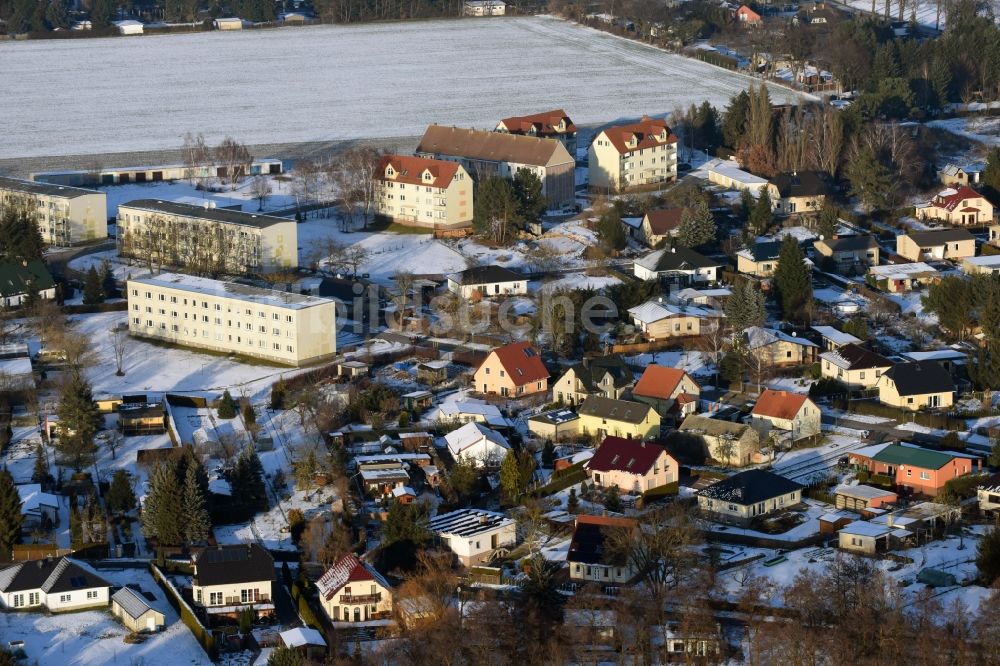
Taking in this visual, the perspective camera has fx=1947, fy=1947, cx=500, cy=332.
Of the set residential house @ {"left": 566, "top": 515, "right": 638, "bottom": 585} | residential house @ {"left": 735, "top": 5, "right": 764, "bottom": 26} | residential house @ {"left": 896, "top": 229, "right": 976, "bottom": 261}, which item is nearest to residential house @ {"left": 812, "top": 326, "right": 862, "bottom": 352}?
residential house @ {"left": 896, "top": 229, "right": 976, "bottom": 261}

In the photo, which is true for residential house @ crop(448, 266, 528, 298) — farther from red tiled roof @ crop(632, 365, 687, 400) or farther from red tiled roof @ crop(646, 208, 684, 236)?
red tiled roof @ crop(632, 365, 687, 400)

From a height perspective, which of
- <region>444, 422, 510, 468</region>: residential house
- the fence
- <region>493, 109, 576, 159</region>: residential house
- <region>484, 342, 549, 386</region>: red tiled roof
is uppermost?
<region>493, 109, 576, 159</region>: residential house

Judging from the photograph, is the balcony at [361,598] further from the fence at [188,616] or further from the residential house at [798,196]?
the residential house at [798,196]

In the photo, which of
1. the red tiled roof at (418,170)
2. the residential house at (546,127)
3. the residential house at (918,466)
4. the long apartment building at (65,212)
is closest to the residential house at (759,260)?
the red tiled roof at (418,170)

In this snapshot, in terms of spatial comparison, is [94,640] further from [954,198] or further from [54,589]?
[954,198]

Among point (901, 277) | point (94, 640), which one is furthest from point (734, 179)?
point (94, 640)

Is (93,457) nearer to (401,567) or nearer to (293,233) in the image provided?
(401,567)
